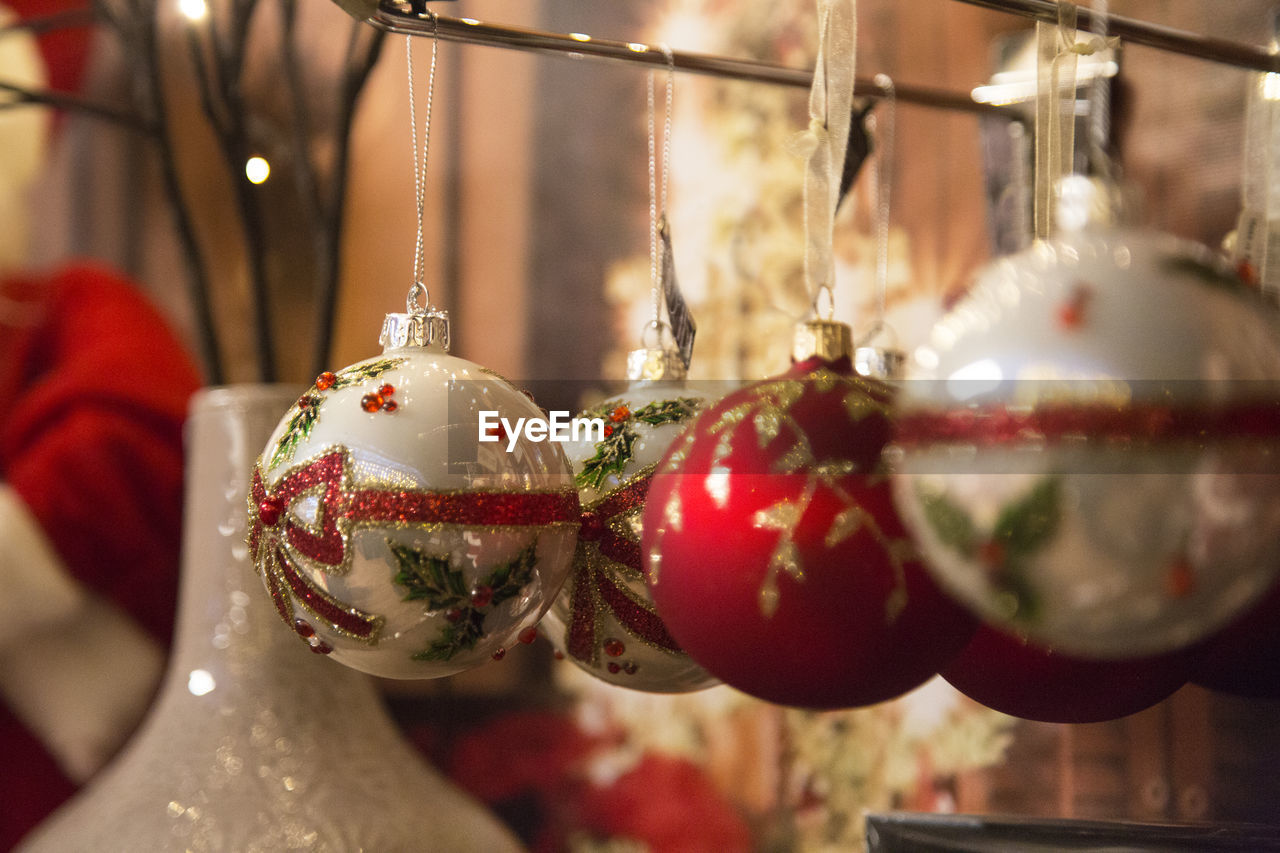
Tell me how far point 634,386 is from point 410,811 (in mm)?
389

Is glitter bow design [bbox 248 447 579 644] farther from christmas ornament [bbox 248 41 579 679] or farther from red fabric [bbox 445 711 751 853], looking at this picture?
red fabric [bbox 445 711 751 853]

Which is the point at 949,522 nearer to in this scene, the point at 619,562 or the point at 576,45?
the point at 619,562

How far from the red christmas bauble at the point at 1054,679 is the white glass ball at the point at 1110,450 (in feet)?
0.41

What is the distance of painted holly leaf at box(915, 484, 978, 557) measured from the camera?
262mm

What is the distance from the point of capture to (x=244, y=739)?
Result: 726mm

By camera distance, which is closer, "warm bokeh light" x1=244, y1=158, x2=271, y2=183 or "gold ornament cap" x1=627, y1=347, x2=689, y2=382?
"gold ornament cap" x1=627, y1=347, x2=689, y2=382

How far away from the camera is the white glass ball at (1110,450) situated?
9.9 inches

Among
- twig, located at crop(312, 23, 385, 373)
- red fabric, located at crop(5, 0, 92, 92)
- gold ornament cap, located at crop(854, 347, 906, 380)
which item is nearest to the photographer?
gold ornament cap, located at crop(854, 347, 906, 380)

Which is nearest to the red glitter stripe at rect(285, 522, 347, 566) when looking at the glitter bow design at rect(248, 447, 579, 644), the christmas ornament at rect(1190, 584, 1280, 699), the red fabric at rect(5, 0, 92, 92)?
the glitter bow design at rect(248, 447, 579, 644)

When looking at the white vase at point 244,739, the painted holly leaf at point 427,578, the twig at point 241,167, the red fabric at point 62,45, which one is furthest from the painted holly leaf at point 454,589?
the red fabric at point 62,45

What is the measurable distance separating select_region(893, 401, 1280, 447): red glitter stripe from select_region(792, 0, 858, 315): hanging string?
14 centimetres

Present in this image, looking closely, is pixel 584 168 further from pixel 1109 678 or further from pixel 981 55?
pixel 1109 678

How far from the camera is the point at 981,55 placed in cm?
90

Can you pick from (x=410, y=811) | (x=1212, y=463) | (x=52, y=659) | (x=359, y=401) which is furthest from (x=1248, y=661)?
(x=52, y=659)
